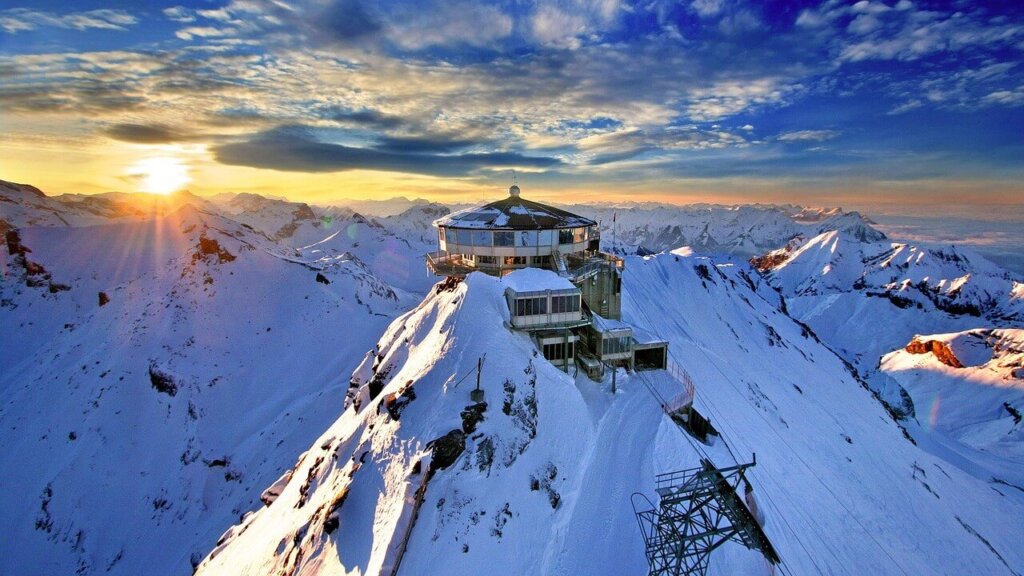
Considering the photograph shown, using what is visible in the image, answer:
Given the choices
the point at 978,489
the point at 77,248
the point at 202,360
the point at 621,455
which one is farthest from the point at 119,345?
the point at 978,489

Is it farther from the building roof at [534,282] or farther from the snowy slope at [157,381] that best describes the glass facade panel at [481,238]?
the snowy slope at [157,381]

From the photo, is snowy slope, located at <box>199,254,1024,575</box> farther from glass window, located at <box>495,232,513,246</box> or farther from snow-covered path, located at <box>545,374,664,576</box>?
glass window, located at <box>495,232,513,246</box>

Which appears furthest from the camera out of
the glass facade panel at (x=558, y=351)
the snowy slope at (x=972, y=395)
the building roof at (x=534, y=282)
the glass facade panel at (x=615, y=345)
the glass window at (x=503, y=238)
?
the snowy slope at (x=972, y=395)

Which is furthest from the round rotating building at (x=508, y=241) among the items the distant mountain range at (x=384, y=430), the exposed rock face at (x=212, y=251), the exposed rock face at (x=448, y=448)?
the exposed rock face at (x=212, y=251)

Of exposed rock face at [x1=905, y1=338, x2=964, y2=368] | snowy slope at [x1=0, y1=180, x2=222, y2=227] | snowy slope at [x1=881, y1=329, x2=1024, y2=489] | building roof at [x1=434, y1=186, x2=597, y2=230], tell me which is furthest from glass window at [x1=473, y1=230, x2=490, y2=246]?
exposed rock face at [x1=905, y1=338, x2=964, y2=368]

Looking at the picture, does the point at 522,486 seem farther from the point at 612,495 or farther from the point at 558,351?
the point at 558,351

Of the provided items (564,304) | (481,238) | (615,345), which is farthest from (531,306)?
(481,238)

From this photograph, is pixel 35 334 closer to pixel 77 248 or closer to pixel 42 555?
pixel 77 248
